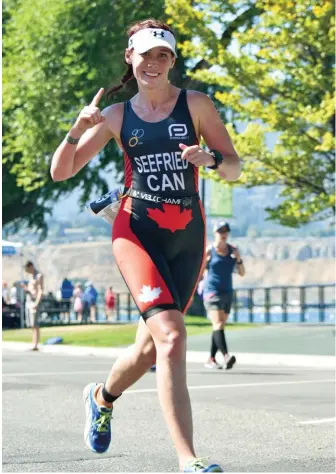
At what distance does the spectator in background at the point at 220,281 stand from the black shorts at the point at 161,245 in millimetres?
9280

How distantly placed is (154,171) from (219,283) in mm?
9574

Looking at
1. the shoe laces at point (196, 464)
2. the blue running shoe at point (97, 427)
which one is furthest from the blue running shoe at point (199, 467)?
the blue running shoe at point (97, 427)

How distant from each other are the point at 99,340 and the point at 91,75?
41.2 ft

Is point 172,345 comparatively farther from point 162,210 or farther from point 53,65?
point 53,65

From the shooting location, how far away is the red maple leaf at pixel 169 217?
20.0 ft

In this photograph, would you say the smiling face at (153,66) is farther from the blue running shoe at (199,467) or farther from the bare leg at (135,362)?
the blue running shoe at (199,467)

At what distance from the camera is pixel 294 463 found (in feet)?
23.4

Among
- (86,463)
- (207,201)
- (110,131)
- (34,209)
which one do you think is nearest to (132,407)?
(86,463)

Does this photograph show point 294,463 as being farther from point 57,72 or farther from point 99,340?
point 57,72

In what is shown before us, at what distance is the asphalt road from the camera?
724 cm

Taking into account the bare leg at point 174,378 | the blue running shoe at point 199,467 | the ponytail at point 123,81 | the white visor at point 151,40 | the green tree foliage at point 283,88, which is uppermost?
the green tree foliage at point 283,88

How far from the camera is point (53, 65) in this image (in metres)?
37.0

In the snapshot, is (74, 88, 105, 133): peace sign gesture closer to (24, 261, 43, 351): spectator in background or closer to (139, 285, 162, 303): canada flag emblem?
(139, 285, 162, 303): canada flag emblem

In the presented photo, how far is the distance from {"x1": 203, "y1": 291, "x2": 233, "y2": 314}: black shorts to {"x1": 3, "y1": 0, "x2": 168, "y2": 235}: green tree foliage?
1940 cm
